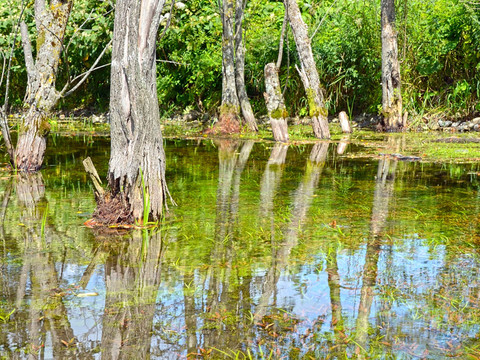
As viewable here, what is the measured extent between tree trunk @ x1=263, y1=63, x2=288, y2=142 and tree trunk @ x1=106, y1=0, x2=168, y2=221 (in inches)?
322

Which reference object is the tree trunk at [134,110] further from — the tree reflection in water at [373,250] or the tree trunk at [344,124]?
the tree trunk at [344,124]

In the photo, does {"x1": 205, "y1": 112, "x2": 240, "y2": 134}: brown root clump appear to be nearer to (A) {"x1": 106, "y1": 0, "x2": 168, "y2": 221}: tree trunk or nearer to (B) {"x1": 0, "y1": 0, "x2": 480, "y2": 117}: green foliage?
(B) {"x1": 0, "y1": 0, "x2": 480, "y2": 117}: green foliage

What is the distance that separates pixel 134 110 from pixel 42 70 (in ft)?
13.3

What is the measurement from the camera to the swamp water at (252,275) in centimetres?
361

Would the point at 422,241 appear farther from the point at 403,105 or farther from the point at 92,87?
the point at 92,87

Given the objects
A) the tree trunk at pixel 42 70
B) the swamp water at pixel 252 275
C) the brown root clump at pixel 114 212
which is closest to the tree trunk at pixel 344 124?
the swamp water at pixel 252 275

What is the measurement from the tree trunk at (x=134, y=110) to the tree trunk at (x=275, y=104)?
8.19 meters

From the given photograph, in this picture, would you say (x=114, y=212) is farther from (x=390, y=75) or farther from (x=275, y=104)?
(x=390, y=75)

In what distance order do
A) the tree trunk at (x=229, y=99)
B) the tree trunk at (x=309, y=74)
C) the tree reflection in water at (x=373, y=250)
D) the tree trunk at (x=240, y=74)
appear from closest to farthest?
the tree reflection in water at (x=373, y=250)
the tree trunk at (x=309, y=74)
the tree trunk at (x=229, y=99)
the tree trunk at (x=240, y=74)

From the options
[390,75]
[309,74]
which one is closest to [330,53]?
[390,75]

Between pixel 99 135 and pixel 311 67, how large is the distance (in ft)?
19.0

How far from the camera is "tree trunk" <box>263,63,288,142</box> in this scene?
14320mm

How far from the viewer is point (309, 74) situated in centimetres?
1521

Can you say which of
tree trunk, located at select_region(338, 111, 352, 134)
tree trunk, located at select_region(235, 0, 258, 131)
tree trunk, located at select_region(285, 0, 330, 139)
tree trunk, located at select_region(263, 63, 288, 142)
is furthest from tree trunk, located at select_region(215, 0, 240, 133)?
tree trunk, located at select_region(338, 111, 352, 134)
